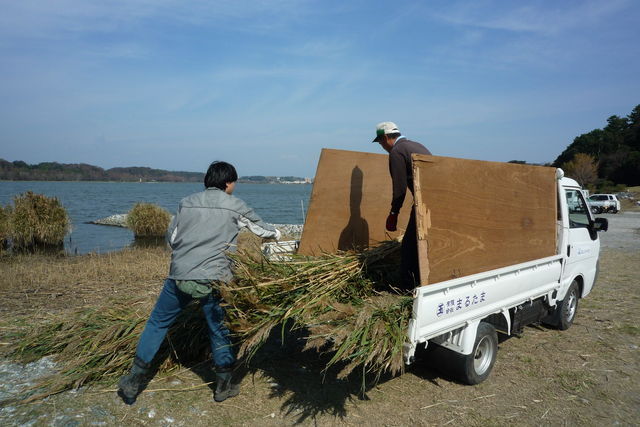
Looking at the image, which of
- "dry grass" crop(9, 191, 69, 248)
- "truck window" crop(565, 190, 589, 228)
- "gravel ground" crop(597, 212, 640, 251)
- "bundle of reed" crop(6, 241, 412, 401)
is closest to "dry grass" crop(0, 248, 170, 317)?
"bundle of reed" crop(6, 241, 412, 401)

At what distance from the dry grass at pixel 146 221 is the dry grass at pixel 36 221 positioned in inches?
154

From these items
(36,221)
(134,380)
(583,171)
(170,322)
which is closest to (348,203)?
(170,322)

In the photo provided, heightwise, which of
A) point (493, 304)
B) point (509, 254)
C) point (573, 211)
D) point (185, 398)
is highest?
point (573, 211)

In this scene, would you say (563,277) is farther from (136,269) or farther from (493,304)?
(136,269)

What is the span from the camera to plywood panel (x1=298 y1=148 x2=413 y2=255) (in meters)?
5.37

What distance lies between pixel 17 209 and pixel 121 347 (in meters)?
13.7

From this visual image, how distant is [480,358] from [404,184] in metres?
1.86

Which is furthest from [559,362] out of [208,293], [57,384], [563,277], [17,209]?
[17,209]

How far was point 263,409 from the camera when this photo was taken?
3.65 meters

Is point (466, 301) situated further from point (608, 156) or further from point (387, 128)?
point (608, 156)

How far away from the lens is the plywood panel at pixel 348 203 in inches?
211

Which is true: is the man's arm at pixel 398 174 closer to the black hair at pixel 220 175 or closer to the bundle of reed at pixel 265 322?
the bundle of reed at pixel 265 322

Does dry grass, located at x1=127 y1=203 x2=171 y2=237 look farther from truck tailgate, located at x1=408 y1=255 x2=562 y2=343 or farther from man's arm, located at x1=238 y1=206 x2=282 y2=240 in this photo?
truck tailgate, located at x1=408 y1=255 x2=562 y2=343

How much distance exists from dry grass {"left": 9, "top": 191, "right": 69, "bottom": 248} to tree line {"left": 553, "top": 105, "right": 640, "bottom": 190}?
52.5m
